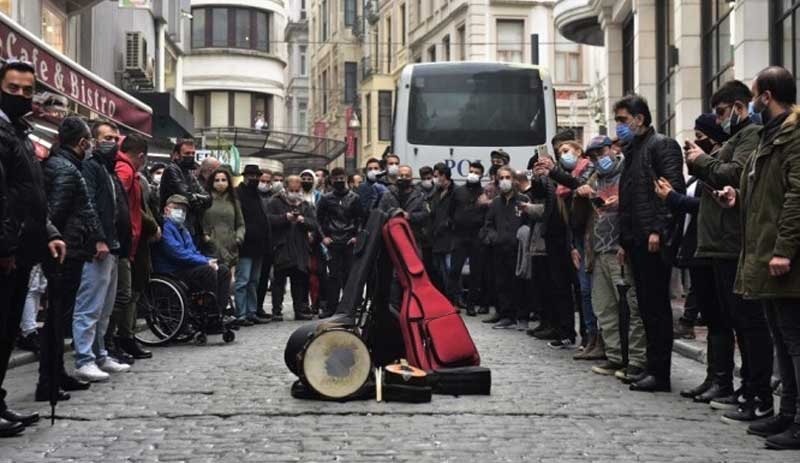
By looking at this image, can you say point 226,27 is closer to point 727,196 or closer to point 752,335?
point 727,196

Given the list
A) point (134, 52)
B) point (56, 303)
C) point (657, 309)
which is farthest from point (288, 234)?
point (134, 52)

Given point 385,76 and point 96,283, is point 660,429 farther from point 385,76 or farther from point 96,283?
point 385,76

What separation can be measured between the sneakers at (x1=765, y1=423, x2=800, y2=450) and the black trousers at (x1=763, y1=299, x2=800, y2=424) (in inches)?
2.5

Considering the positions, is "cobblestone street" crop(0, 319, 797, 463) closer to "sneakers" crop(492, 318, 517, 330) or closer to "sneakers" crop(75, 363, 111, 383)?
"sneakers" crop(75, 363, 111, 383)

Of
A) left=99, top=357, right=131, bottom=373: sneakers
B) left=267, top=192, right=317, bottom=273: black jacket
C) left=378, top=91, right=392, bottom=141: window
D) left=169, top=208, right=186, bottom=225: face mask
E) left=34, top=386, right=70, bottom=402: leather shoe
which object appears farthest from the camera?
left=378, top=91, right=392, bottom=141: window

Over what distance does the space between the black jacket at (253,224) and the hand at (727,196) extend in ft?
27.7

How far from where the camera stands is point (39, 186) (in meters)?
7.60

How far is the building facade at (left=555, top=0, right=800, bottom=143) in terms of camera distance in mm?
16703

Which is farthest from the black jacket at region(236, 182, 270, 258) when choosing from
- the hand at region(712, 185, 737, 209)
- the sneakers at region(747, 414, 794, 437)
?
the sneakers at region(747, 414, 794, 437)

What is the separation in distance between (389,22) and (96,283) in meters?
56.3

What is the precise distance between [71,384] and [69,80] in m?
6.21

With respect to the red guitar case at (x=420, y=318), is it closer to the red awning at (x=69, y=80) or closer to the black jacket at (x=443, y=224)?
the red awning at (x=69, y=80)

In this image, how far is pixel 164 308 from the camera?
511 inches

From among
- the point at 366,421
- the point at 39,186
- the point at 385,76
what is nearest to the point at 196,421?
the point at 366,421
